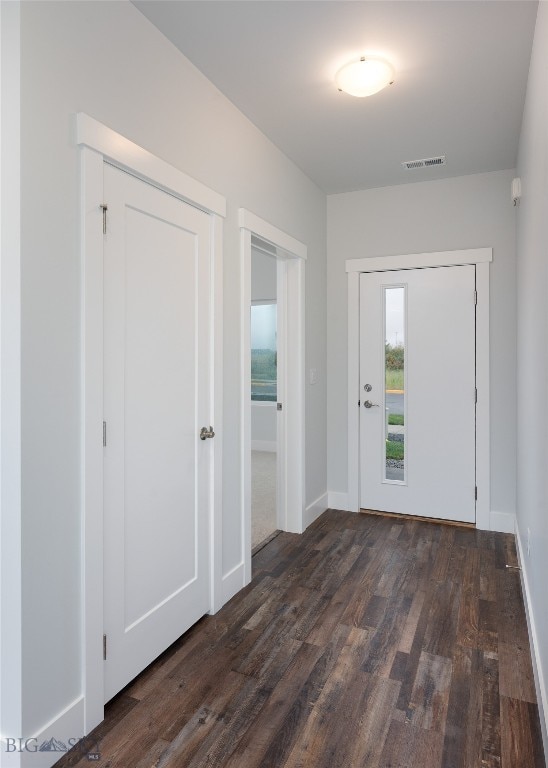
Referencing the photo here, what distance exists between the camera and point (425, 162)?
3.53 meters

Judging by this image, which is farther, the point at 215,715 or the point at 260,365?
the point at 260,365

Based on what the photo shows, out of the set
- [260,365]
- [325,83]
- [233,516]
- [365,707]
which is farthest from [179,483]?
[260,365]

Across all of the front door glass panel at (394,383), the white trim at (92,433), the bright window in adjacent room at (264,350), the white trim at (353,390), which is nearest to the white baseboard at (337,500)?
the white trim at (353,390)

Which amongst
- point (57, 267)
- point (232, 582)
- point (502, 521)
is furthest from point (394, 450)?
point (57, 267)

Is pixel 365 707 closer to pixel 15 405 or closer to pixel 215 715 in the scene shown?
pixel 215 715

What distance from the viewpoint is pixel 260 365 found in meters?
7.44

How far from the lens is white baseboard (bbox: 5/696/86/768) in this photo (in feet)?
4.88

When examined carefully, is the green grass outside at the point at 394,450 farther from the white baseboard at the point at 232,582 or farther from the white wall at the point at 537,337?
the white baseboard at the point at 232,582

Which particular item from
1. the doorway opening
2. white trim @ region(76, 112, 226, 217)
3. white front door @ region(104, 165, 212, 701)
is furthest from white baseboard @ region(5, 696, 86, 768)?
the doorway opening

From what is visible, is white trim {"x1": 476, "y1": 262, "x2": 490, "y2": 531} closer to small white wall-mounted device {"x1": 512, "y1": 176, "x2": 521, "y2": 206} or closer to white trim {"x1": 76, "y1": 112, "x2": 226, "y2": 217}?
small white wall-mounted device {"x1": 512, "y1": 176, "x2": 521, "y2": 206}

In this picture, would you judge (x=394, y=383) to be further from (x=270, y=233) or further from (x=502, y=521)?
(x=270, y=233)

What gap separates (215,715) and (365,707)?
56 centimetres

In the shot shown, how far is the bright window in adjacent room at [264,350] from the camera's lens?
23.7 ft

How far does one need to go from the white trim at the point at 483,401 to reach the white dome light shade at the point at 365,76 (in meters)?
1.80
